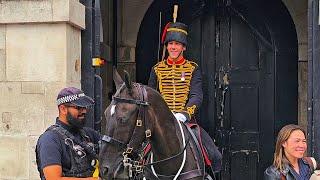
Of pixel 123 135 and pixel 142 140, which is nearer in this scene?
pixel 123 135

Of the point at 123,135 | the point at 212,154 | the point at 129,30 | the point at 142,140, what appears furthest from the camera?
A: the point at 129,30

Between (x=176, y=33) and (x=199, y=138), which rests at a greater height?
(x=176, y=33)

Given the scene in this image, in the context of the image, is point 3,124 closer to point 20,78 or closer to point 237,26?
point 20,78

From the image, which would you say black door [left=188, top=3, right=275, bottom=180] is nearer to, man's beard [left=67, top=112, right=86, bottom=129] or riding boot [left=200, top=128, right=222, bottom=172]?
riding boot [left=200, top=128, right=222, bottom=172]

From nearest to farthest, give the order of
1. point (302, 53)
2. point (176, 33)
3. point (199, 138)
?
1. point (199, 138)
2. point (176, 33)
3. point (302, 53)

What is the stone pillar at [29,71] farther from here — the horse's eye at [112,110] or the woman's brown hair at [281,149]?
the woman's brown hair at [281,149]

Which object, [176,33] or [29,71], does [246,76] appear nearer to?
[176,33]

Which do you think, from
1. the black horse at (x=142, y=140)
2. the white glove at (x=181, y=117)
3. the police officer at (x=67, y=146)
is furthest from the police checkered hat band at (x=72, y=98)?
the white glove at (x=181, y=117)

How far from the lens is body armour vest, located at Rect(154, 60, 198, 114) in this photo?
5141 millimetres

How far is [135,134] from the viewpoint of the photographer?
357 cm

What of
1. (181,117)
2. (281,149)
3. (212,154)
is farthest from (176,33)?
(281,149)

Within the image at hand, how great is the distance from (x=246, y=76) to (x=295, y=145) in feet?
12.7

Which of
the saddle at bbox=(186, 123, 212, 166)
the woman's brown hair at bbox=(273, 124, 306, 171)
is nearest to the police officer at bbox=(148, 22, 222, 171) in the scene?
the saddle at bbox=(186, 123, 212, 166)

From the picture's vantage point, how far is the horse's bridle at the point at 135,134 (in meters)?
→ 3.50
